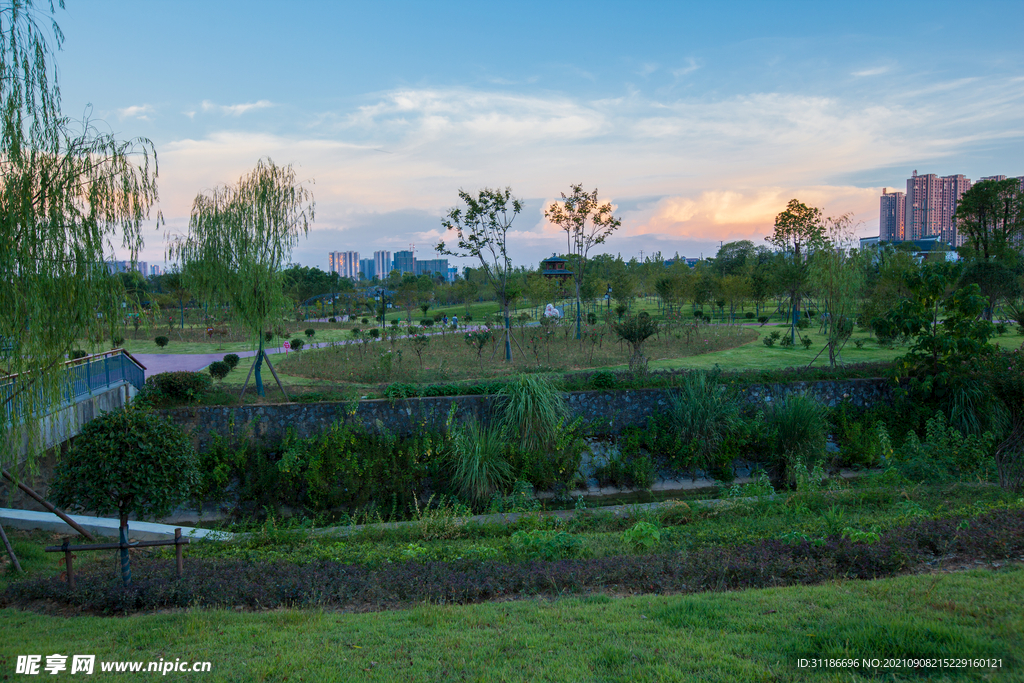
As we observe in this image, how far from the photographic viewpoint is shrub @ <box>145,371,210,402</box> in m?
12.2

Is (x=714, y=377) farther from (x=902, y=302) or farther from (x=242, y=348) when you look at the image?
(x=242, y=348)

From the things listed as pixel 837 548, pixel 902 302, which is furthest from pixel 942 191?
pixel 837 548

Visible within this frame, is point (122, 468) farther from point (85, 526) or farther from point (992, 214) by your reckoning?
point (992, 214)

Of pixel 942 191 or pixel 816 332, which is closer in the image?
pixel 816 332

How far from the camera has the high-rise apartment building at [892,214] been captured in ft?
414

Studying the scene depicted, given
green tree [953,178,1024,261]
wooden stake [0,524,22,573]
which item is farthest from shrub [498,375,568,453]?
green tree [953,178,1024,261]

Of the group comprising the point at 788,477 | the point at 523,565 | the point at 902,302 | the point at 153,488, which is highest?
the point at 902,302

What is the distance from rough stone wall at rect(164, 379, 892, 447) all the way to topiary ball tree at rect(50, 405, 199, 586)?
5.84m

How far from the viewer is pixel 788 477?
11031mm

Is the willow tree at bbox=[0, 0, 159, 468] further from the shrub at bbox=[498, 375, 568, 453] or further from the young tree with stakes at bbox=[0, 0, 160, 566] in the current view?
the shrub at bbox=[498, 375, 568, 453]

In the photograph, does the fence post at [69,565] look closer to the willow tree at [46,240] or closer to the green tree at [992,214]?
the willow tree at [46,240]

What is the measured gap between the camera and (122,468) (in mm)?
5559

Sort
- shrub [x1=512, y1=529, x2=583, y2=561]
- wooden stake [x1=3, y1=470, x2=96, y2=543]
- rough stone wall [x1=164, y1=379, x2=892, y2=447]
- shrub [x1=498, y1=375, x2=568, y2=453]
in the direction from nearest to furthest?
shrub [x1=512, y1=529, x2=583, y2=561] → wooden stake [x1=3, y1=470, x2=96, y2=543] → shrub [x1=498, y1=375, x2=568, y2=453] → rough stone wall [x1=164, y1=379, x2=892, y2=447]

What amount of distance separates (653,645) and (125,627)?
153 inches
